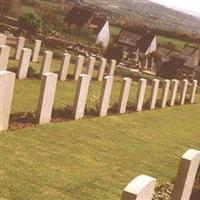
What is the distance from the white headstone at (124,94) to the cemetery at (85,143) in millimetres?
40

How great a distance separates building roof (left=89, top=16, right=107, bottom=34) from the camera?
239 ft

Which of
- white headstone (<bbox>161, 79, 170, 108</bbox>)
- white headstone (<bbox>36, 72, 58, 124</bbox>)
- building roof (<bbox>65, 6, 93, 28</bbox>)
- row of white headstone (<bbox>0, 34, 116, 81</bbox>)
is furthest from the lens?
building roof (<bbox>65, 6, 93, 28</bbox>)

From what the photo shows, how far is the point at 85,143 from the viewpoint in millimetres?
11062

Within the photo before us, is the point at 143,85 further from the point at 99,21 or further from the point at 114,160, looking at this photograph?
the point at 99,21

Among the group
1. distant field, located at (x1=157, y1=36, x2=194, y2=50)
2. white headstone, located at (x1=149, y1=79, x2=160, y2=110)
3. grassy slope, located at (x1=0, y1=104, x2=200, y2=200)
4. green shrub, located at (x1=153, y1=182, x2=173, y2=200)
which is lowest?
grassy slope, located at (x1=0, y1=104, x2=200, y2=200)

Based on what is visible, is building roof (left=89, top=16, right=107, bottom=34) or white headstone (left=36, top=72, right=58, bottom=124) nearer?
white headstone (left=36, top=72, right=58, bottom=124)

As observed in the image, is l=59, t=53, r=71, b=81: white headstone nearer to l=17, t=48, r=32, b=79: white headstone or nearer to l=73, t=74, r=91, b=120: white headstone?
l=17, t=48, r=32, b=79: white headstone

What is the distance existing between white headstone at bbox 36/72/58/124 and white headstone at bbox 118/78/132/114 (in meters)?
3.39

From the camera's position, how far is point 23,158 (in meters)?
9.18

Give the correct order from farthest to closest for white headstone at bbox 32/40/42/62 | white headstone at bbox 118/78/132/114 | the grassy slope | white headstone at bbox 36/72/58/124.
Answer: white headstone at bbox 32/40/42/62 → white headstone at bbox 118/78/132/114 → white headstone at bbox 36/72/58/124 → the grassy slope

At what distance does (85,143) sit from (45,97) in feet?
4.45

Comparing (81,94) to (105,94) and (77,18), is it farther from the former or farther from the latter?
(77,18)

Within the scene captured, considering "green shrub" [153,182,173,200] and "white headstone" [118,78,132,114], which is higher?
"white headstone" [118,78,132,114]

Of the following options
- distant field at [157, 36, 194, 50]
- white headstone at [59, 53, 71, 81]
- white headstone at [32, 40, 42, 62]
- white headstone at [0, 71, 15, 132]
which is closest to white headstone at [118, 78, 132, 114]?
white headstone at [59, 53, 71, 81]
